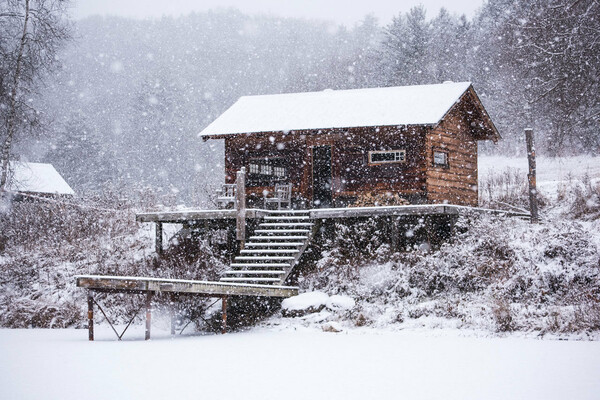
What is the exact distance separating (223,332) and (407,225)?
6.28 metres

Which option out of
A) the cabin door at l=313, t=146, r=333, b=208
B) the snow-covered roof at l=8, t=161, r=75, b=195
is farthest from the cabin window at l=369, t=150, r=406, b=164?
the snow-covered roof at l=8, t=161, r=75, b=195

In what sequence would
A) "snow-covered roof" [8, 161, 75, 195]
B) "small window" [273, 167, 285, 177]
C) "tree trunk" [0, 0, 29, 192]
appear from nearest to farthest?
"tree trunk" [0, 0, 29, 192], "small window" [273, 167, 285, 177], "snow-covered roof" [8, 161, 75, 195]

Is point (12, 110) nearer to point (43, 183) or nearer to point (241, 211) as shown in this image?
point (241, 211)

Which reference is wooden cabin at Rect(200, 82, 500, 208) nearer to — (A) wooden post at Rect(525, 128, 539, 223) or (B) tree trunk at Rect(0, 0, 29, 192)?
(A) wooden post at Rect(525, 128, 539, 223)

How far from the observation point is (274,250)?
46.8ft

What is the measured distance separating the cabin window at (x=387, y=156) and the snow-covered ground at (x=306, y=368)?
8649 millimetres

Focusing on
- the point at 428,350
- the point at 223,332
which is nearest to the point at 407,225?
the point at 223,332

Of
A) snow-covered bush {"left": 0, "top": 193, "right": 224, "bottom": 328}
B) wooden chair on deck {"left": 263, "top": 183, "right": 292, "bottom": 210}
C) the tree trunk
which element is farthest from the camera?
the tree trunk

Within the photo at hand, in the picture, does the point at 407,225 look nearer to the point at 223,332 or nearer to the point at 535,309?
the point at 535,309

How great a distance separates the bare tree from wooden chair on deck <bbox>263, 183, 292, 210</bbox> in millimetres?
8037

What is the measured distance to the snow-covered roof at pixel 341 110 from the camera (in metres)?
17.9

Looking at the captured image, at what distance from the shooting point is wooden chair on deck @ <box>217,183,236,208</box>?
57.2 ft

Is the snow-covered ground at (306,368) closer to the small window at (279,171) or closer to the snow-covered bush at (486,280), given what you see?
the snow-covered bush at (486,280)

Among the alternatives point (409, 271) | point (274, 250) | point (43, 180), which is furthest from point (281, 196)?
point (43, 180)
